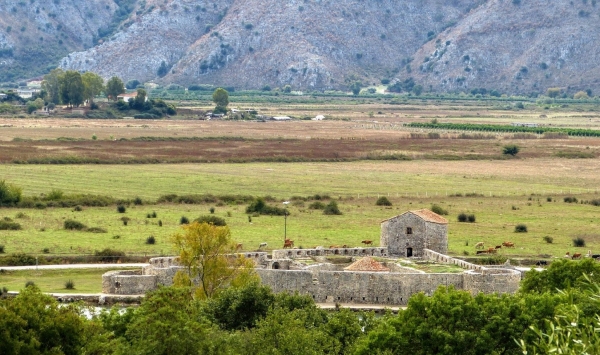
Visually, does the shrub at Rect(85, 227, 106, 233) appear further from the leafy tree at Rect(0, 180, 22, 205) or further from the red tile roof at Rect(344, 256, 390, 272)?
the red tile roof at Rect(344, 256, 390, 272)

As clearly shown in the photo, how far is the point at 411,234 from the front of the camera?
62.6 meters

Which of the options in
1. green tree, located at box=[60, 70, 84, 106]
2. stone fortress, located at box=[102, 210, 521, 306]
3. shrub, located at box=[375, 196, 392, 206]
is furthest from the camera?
green tree, located at box=[60, 70, 84, 106]

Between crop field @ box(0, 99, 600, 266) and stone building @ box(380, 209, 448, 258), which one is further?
crop field @ box(0, 99, 600, 266)

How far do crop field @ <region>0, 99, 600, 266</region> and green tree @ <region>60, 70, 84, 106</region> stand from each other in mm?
12111

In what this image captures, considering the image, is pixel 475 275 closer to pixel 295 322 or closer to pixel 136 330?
pixel 295 322

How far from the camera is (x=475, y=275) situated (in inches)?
2148

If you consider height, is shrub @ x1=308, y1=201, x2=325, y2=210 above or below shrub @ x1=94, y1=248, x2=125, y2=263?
above

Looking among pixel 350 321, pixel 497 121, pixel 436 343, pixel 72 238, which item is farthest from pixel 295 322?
pixel 497 121

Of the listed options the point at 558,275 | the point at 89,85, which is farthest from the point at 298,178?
the point at 89,85

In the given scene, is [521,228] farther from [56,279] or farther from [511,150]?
[511,150]

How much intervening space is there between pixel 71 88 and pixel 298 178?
92870mm

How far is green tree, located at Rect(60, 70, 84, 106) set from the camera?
189 metres

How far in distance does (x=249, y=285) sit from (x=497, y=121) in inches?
6056

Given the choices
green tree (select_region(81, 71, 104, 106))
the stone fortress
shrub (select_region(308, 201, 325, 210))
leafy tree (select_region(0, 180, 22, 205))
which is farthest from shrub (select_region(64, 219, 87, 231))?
green tree (select_region(81, 71, 104, 106))
